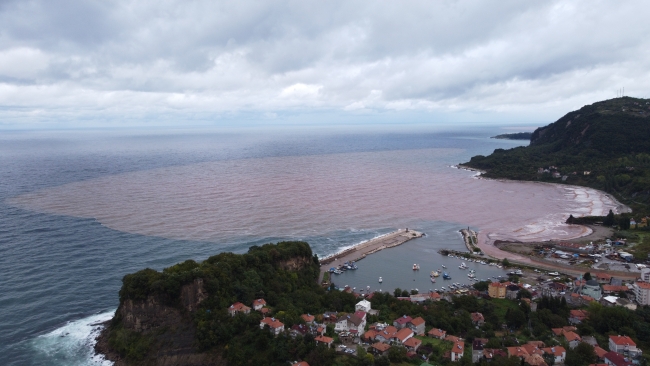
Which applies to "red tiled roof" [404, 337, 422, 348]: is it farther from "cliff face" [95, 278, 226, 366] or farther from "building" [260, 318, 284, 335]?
"cliff face" [95, 278, 226, 366]

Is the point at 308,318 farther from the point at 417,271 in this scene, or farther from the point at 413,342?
the point at 417,271

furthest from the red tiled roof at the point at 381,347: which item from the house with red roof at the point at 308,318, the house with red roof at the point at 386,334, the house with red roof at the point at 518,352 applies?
the house with red roof at the point at 518,352

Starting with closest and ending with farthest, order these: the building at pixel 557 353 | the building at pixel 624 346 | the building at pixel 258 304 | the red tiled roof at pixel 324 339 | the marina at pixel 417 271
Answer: the building at pixel 557 353 < the building at pixel 624 346 < the red tiled roof at pixel 324 339 < the building at pixel 258 304 < the marina at pixel 417 271

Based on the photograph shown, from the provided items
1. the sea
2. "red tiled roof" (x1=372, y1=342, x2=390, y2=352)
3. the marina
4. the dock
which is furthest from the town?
the dock

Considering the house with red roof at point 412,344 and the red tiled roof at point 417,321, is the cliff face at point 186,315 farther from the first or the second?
the red tiled roof at point 417,321

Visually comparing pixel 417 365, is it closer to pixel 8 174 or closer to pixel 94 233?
pixel 94 233

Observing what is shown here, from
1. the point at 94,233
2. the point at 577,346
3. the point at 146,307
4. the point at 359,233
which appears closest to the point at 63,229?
the point at 94,233

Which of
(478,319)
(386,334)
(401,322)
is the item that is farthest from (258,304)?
(478,319)
